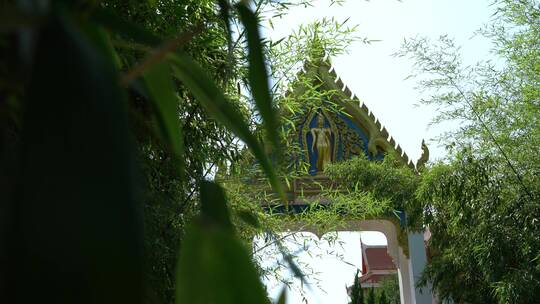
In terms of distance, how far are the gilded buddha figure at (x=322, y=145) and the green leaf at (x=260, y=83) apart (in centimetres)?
690

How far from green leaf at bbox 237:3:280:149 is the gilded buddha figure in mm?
6897

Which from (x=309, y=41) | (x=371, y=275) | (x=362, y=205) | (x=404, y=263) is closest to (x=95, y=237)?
(x=309, y=41)

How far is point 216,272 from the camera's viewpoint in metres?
0.27

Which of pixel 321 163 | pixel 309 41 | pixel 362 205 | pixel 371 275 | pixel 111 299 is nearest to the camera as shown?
pixel 111 299

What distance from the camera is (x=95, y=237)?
7.6 inches

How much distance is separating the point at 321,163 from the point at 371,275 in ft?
37.3

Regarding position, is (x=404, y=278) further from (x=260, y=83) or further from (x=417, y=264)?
(x=260, y=83)

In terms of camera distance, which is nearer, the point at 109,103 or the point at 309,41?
the point at 109,103

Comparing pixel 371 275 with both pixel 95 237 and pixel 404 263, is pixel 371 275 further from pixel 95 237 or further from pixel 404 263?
pixel 95 237

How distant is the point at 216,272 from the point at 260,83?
0.12 metres

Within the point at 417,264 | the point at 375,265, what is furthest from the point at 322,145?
the point at 375,265

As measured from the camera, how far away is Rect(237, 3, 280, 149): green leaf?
35 cm

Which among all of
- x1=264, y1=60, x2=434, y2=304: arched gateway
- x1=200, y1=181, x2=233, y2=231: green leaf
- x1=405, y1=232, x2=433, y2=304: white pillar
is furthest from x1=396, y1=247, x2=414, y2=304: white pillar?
x1=200, y1=181, x2=233, y2=231: green leaf

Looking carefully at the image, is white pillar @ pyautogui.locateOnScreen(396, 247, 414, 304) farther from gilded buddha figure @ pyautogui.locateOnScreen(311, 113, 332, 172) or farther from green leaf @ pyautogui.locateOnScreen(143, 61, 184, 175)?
green leaf @ pyautogui.locateOnScreen(143, 61, 184, 175)
